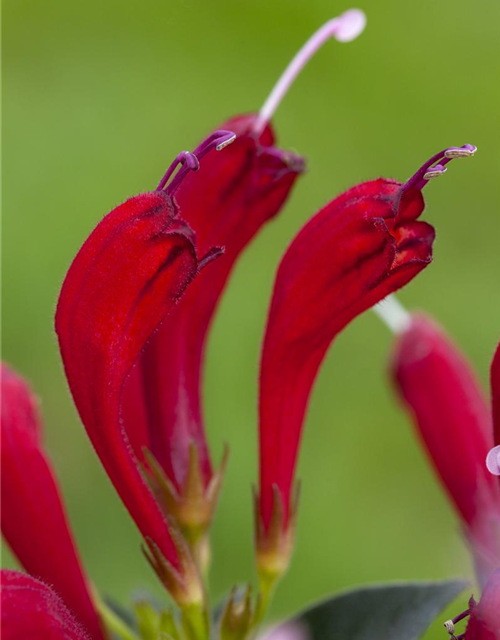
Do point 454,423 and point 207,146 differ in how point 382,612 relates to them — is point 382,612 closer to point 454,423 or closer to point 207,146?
point 454,423

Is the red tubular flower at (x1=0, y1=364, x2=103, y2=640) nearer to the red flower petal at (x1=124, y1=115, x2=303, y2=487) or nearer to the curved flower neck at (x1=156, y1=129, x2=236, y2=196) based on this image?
the red flower petal at (x1=124, y1=115, x2=303, y2=487)

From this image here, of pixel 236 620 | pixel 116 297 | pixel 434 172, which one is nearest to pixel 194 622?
pixel 236 620

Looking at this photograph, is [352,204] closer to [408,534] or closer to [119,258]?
[119,258]

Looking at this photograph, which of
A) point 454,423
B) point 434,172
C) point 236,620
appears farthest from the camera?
point 454,423

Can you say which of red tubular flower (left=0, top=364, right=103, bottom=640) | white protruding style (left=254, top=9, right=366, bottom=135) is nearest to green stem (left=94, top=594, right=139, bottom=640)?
red tubular flower (left=0, top=364, right=103, bottom=640)

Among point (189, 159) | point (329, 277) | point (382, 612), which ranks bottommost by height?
point (382, 612)

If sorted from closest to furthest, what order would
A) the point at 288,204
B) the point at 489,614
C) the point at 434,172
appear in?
the point at 489,614 → the point at 434,172 → the point at 288,204

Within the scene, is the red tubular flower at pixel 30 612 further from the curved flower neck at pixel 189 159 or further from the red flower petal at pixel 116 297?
the curved flower neck at pixel 189 159
